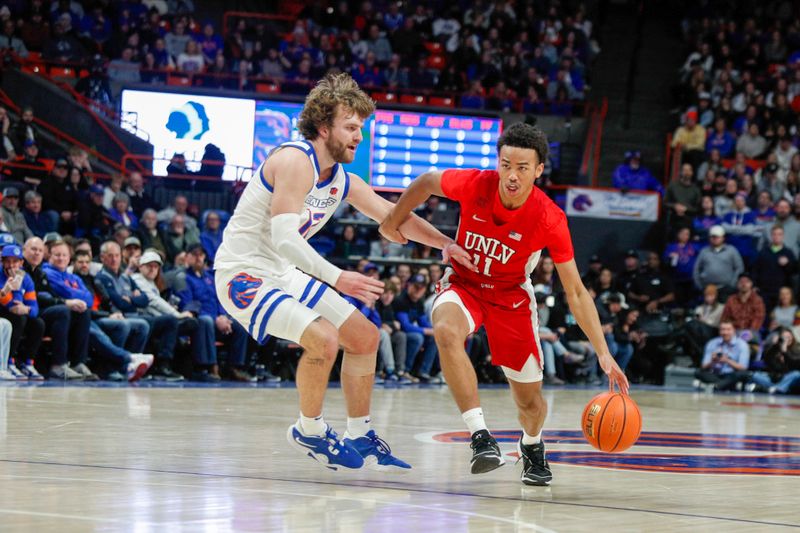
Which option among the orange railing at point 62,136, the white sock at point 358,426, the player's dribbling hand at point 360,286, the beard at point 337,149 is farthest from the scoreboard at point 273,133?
the player's dribbling hand at point 360,286

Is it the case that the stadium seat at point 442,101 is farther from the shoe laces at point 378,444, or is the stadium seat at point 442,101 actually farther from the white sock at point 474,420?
the white sock at point 474,420

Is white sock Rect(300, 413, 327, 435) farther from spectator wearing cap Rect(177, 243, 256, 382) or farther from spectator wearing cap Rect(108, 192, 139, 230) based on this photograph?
spectator wearing cap Rect(108, 192, 139, 230)

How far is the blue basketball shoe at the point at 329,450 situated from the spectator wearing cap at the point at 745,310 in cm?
1193

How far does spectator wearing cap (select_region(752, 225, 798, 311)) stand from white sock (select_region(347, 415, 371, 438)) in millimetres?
12834

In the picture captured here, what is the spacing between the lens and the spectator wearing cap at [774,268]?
57.9ft

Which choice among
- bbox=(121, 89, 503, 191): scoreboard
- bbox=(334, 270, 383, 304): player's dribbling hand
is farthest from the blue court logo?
bbox=(334, 270, 383, 304): player's dribbling hand

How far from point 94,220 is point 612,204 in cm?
872

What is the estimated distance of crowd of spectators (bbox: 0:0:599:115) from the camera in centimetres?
2008

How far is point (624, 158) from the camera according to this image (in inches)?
870

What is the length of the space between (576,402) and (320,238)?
6335 mm

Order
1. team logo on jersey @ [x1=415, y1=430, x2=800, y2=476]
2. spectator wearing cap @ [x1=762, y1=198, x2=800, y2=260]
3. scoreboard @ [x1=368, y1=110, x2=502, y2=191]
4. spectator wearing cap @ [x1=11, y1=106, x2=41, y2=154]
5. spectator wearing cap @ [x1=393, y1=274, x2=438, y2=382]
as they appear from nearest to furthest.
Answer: team logo on jersey @ [x1=415, y1=430, x2=800, y2=476]
spectator wearing cap @ [x1=393, y1=274, x2=438, y2=382]
spectator wearing cap @ [x1=11, y1=106, x2=41, y2=154]
spectator wearing cap @ [x1=762, y1=198, x2=800, y2=260]
scoreboard @ [x1=368, y1=110, x2=502, y2=191]

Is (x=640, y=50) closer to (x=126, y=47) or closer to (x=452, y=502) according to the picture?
(x=126, y=47)

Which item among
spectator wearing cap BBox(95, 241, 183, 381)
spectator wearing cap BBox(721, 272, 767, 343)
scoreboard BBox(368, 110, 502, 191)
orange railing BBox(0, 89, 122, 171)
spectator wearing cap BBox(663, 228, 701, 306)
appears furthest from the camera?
scoreboard BBox(368, 110, 502, 191)

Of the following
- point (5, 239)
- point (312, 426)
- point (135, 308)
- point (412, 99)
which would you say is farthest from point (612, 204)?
point (312, 426)
